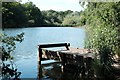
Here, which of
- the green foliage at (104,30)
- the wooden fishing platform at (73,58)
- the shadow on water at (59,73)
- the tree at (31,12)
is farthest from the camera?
the shadow on water at (59,73)

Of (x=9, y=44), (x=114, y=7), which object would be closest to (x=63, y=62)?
(x=114, y=7)

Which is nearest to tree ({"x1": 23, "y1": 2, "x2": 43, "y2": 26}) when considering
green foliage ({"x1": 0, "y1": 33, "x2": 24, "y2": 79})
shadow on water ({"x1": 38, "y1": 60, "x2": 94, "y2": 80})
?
green foliage ({"x1": 0, "y1": 33, "x2": 24, "y2": 79})

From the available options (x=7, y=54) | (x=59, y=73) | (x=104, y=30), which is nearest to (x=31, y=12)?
(x=59, y=73)

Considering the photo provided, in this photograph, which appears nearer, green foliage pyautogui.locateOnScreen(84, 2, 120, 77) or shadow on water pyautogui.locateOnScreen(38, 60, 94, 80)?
green foliage pyautogui.locateOnScreen(84, 2, 120, 77)

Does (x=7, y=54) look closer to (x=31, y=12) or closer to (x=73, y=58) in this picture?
(x=73, y=58)

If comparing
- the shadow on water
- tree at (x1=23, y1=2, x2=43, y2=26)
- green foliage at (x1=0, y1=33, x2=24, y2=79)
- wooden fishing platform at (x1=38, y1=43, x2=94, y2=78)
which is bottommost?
the shadow on water

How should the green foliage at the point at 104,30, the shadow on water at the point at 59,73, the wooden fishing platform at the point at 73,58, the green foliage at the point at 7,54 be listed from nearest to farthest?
the green foliage at the point at 7,54, the green foliage at the point at 104,30, the wooden fishing platform at the point at 73,58, the shadow on water at the point at 59,73

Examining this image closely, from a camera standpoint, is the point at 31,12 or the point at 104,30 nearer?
the point at 104,30

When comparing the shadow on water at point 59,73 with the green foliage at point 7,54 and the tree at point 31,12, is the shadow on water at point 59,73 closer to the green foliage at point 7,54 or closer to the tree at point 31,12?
the tree at point 31,12

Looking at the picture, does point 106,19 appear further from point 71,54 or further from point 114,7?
point 71,54

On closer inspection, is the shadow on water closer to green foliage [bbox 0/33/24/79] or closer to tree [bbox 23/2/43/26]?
tree [bbox 23/2/43/26]

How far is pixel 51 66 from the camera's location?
20.3 ft

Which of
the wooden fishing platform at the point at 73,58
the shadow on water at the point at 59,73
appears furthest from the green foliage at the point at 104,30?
the shadow on water at the point at 59,73

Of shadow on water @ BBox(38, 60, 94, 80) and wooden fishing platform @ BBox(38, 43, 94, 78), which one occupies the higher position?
wooden fishing platform @ BBox(38, 43, 94, 78)
